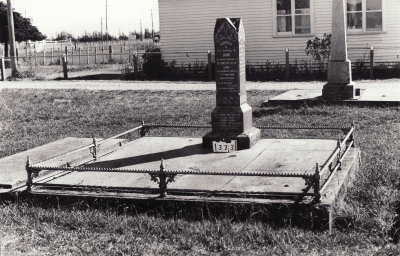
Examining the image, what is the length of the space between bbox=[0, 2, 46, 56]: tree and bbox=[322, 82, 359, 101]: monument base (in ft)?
110

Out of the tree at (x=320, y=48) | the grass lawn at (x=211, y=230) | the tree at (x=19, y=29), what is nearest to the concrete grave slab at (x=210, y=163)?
the grass lawn at (x=211, y=230)

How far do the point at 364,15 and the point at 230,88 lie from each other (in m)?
16.5

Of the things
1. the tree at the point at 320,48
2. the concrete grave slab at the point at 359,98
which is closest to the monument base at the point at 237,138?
the concrete grave slab at the point at 359,98

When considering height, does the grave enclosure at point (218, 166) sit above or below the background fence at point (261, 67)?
below

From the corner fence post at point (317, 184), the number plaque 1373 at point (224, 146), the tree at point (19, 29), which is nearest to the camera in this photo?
the corner fence post at point (317, 184)

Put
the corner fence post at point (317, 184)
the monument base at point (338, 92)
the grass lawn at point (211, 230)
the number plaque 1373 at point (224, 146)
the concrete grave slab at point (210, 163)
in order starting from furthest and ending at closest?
the monument base at point (338, 92)
the number plaque 1373 at point (224, 146)
the concrete grave slab at point (210, 163)
the corner fence post at point (317, 184)
the grass lawn at point (211, 230)

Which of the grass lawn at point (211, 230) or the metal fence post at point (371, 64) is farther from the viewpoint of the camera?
the metal fence post at point (371, 64)

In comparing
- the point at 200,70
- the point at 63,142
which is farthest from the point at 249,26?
the point at 63,142

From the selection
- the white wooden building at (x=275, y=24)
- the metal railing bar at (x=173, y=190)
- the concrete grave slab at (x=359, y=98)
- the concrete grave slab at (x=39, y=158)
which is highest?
the white wooden building at (x=275, y=24)

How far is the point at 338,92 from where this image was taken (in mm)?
13992

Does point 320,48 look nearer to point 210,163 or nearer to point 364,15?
point 364,15

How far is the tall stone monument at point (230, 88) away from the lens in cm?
827

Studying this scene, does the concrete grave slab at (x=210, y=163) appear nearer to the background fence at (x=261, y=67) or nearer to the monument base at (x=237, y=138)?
the monument base at (x=237, y=138)

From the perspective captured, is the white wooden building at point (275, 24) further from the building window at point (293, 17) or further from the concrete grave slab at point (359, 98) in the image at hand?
the concrete grave slab at point (359, 98)
